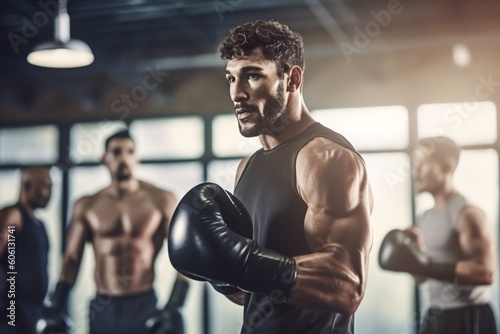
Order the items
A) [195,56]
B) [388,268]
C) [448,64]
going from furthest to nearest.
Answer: [195,56]
[448,64]
[388,268]

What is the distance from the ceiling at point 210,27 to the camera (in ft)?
→ 15.1

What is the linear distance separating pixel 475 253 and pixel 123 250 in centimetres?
229

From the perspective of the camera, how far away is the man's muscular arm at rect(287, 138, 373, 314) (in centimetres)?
141

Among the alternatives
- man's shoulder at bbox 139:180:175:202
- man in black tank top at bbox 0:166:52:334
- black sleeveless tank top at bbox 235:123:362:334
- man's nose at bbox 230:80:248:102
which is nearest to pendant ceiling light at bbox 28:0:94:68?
man's shoulder at bbox 139:180:175:202

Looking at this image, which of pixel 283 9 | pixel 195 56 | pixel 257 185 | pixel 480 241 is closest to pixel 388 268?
pixel 480 241

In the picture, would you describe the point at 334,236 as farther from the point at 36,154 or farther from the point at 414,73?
the point at 36,154

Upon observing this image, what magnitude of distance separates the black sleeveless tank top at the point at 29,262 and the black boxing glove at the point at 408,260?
2.64m

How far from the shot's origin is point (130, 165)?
464cm

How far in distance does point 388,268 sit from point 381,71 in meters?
1.71

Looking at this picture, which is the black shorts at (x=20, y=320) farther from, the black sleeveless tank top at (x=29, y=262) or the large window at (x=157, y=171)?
the large window at (x=157, y=171)

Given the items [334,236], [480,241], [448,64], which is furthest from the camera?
[448,64]

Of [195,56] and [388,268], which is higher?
[195,56]

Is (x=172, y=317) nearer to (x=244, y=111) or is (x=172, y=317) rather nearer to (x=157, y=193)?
(x=157, y=193)

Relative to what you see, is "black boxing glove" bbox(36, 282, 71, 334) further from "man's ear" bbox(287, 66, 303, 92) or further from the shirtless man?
"man's ear" bbox(287, 66, 303, 92)
